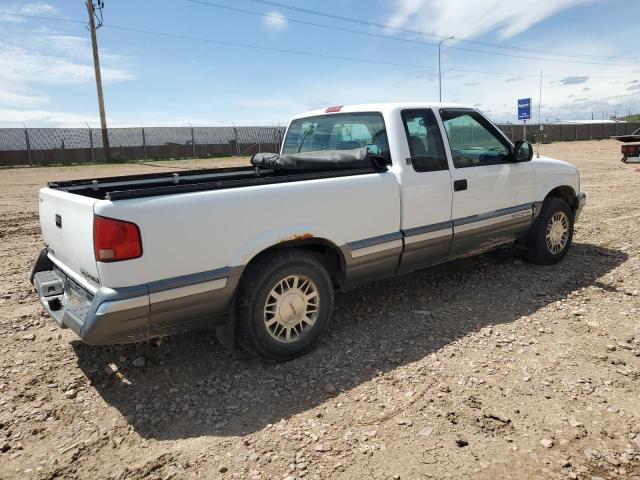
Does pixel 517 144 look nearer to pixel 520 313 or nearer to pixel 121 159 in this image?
pixel 520 313

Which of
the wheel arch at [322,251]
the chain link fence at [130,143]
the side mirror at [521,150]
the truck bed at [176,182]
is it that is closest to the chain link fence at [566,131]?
the chain link fence at [130,143]

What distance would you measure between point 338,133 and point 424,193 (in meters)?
1.05

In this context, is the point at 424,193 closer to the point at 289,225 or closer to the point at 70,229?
the point at 289,225

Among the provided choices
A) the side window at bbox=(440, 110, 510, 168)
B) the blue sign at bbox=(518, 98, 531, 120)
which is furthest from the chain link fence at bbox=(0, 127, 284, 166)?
the side window at bbox=(440, 110, 510, 168)

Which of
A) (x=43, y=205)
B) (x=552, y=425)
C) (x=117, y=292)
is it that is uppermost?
(x=43, y=205)

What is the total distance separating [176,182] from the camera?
14.6ft

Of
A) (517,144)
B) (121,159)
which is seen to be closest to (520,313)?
(517,144)

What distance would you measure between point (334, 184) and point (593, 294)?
2.89 m

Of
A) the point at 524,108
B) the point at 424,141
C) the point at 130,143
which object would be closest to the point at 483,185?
the point at 424,141

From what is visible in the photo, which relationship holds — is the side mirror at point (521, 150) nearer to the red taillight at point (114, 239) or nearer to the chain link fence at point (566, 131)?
the red taillight at point (114, 239)

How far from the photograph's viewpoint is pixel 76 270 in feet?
10.7

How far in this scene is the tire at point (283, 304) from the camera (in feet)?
11.0

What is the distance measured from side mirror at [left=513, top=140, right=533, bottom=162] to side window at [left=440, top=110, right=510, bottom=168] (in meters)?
0.09

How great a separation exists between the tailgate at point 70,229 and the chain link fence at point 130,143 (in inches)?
1110
